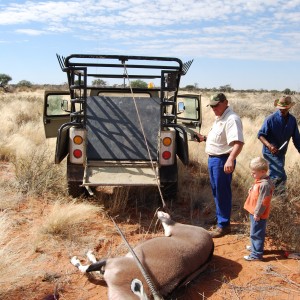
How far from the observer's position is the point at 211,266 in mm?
4562

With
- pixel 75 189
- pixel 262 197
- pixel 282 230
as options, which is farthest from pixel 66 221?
pixel 282 230

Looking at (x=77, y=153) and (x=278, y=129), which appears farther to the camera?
(x=278, y=129)

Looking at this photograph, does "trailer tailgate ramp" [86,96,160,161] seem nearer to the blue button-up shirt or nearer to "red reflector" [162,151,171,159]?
"red reflector" [162,151,171,159]

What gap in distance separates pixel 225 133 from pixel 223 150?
0.23 m

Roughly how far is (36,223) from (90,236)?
891 mm

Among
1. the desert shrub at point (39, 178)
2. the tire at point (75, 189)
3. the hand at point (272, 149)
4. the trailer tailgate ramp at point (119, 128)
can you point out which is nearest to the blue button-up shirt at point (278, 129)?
the hand at point (272, 149)

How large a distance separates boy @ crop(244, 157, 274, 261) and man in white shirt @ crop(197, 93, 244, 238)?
449 mm

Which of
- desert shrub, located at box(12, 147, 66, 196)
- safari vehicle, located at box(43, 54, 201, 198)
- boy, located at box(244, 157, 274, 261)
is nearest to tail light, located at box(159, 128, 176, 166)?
safari vehicle, located at box(43, 54, 201, 198)

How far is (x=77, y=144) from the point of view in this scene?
19.1 feet

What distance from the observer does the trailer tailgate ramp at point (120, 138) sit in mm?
5941

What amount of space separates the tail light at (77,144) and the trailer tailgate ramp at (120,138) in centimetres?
21

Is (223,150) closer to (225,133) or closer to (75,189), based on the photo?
(225,133)

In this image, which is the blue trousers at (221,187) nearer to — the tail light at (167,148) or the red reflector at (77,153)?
the tail light at (167,148)

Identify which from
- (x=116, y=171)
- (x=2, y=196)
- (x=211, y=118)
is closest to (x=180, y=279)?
(x=116, y=171)
